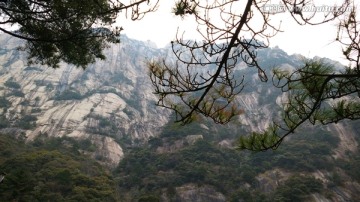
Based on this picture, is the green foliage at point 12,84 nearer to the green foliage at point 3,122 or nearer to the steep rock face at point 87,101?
the steep rock face at point 87,101

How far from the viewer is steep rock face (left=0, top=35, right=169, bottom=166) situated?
44.5 meters

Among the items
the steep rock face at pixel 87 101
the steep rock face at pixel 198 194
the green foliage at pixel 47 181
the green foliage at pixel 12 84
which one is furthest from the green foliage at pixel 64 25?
the green foliage at pixel 12 84

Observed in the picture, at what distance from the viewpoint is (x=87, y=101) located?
53.6 metres

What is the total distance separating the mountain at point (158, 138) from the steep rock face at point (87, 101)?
0.15 metres

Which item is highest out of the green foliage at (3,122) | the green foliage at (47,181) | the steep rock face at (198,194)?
the green foliage at (3,122)

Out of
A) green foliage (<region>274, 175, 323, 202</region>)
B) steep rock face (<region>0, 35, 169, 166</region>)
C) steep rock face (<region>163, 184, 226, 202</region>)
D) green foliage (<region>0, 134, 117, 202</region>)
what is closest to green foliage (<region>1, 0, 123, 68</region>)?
green foliage (<region>0, 134, 117, 202</region>)

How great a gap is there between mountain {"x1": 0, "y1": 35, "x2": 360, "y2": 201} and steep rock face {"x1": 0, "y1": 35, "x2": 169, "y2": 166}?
0.15m

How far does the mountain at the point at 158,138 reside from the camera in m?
25.9

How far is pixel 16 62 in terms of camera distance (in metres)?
62.6

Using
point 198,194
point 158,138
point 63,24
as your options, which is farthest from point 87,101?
point 63,24

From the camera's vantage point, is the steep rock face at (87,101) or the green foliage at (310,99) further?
the steep rock face at (87,101)

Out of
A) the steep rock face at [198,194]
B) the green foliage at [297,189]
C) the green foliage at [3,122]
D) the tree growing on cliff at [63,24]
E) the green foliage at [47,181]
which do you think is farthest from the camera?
the green foliage at [3,122]

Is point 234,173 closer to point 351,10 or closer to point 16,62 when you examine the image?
point 351,10

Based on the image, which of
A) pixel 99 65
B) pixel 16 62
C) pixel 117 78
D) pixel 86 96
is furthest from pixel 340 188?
pixel 16 62
